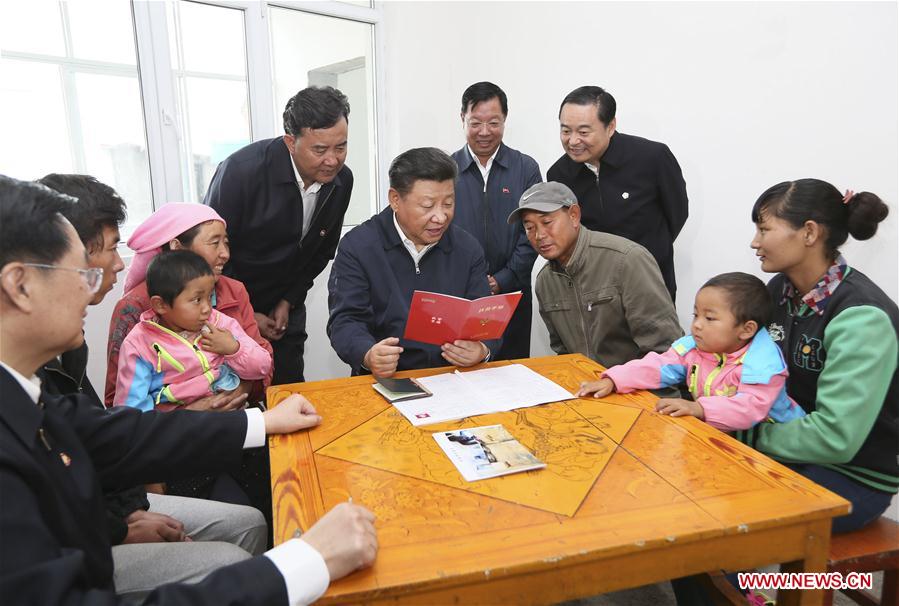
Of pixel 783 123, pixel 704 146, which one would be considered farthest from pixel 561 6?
pixel 783 123

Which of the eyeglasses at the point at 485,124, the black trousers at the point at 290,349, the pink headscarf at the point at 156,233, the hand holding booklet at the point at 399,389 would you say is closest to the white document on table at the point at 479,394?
the hand holding booklet at the point at 399,389

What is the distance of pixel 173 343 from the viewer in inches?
73.3

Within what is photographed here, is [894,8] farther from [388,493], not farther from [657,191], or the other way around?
[388,493]

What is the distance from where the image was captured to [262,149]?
2.64 m

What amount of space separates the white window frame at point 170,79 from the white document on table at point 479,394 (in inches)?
95.3

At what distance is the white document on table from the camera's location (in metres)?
1.56

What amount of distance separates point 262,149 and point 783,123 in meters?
2.24

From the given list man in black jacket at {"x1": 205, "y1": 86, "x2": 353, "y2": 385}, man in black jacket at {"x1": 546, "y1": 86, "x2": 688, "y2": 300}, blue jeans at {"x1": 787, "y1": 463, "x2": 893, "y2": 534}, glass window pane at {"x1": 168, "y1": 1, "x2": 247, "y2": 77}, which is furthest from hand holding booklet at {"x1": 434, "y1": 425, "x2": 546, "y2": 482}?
glass window pane at {"x1": 168, "y1": 1, "x2": 247, "y2": 77}

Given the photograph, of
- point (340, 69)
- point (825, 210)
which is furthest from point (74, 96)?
point (825, 210)

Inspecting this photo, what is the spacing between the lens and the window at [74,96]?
9.99 ft

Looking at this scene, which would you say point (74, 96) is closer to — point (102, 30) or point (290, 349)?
point (102, 30)

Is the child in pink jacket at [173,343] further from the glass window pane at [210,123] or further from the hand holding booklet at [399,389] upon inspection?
the glass window pane at [210,123]

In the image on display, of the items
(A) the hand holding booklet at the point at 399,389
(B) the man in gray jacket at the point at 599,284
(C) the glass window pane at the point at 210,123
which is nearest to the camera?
(A) the hand holding booklet at the point at 399,389

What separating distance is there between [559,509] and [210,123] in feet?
11.0
